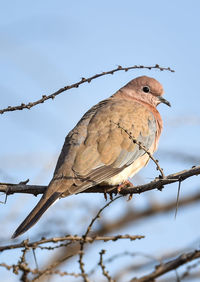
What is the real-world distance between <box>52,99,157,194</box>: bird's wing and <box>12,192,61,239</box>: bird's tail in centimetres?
20

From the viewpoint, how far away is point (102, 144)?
5645mm

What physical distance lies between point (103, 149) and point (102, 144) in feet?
0.21

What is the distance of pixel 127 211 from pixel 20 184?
3192mm

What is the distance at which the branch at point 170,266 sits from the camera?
264cm

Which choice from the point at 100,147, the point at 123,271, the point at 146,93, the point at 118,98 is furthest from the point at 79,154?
the point at 146,93

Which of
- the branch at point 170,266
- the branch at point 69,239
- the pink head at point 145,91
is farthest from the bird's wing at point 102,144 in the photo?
the branch at point 170,266

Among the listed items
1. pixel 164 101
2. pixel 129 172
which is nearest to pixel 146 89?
pixel 164 101

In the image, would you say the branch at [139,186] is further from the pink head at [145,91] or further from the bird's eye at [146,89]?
the bird's eye at [146,89]

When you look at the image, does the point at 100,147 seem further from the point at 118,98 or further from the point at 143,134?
the point at 118,98

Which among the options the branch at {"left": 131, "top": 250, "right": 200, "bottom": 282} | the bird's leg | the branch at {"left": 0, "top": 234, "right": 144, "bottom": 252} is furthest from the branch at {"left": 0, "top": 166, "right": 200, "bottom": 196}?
the branch at {"left": 131, "top": 250, "right": 200, "bottom": 282}

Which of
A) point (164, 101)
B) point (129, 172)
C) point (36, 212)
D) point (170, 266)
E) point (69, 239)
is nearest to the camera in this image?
point (170, 266)

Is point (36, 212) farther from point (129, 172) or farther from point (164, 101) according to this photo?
point (164, 101)

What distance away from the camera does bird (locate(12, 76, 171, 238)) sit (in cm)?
501

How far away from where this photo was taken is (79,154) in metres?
5.46
